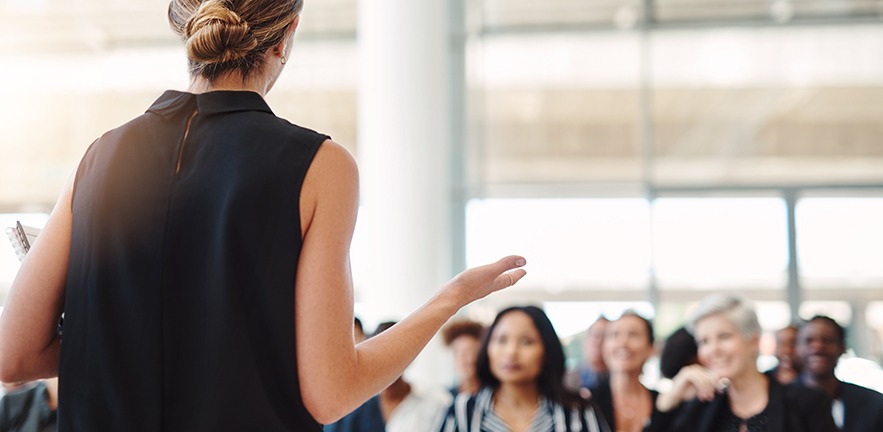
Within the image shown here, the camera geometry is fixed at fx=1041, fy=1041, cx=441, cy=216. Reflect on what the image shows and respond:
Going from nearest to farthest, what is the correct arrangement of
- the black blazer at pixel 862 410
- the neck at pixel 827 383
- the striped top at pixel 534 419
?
the striped top at pixel 534 419 < the black blazer at pixel 862 410 < the neck at pixel 827 383

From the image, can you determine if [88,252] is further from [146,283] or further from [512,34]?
[512,34]

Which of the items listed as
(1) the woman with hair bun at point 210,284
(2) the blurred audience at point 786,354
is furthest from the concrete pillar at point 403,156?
(1) the woman with hair bun at point 210,284

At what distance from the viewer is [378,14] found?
760cm

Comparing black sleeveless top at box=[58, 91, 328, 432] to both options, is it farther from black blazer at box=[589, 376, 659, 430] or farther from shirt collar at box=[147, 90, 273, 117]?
black blazer at box=[589, 376, 659, 430]

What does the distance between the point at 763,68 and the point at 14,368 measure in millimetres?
7535

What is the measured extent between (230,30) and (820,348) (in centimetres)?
449

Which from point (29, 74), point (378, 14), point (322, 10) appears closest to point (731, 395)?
point (378, 14)

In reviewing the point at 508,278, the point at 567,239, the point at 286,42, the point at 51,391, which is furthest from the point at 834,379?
the point at 286,42

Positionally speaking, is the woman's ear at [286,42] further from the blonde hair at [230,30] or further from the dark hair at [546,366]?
the dark hair at [546,366]

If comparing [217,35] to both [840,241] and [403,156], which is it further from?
[840,241]

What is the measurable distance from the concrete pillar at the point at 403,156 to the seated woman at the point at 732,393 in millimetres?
3212

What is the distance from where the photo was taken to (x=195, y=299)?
1122 mm

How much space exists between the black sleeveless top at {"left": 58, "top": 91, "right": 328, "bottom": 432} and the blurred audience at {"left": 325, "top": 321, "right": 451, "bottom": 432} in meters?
3.63

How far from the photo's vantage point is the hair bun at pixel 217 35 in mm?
1166
